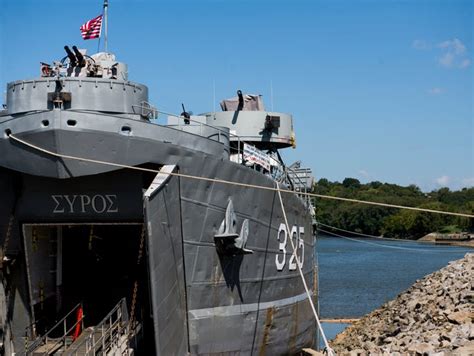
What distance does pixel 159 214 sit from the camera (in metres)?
10.4

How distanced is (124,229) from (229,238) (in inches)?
128

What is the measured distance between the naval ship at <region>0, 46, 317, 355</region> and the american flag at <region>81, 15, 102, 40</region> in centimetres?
44

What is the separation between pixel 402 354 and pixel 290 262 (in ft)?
13.4

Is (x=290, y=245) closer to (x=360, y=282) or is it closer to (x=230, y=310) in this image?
(x=230, y=310)

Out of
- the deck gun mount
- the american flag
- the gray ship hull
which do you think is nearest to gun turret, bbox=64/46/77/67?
the deck gun mount

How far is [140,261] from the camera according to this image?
44.1ft

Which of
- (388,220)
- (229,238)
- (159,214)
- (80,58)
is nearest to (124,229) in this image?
(229,238)

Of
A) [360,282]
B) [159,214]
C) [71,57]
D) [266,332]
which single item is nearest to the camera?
[159,214]

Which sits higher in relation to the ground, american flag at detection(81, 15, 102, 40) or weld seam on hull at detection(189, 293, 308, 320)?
american flag at detection(81, 15, 102, 40)

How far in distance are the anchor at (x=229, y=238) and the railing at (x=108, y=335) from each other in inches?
83.7

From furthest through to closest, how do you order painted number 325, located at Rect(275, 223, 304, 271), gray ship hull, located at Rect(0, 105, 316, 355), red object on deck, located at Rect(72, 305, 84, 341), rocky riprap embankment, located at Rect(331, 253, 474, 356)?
painted number 325, located at Rect(275, 223, 304, 271) < red object on deck, located at Rect(72, 305, 84, 341) < rocky riprap embankment, located at Rect(331, 253, 474, 356) < gray ship hull, located at Rect(0, 105, 316, 355)

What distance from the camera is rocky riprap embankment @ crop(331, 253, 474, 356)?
35.4 ft

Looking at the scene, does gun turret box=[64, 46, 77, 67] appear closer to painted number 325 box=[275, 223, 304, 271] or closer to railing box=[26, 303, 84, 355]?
railing box=[26, 303, 84, 355]

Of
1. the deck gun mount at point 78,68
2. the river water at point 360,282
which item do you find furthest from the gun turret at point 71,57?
the river water at point 360,282
